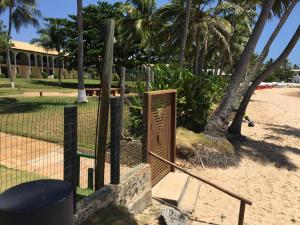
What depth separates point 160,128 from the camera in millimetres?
8008

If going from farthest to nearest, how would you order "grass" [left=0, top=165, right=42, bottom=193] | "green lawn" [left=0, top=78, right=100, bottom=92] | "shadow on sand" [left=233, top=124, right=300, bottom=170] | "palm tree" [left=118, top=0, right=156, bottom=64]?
1. "palm tree" [left=118, top=0, right=156, bottom=64]
2. "green lawn" [left=0, top=78, right=100, bottom=92]
3. "shadow on sand" [left=233, top=124, right=300, bottom=170]
4. "grass" [left=0, top=165, right=42, bottom=193]

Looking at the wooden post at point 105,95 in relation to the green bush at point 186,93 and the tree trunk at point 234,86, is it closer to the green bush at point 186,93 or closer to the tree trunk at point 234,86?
the green bush at point 186,93

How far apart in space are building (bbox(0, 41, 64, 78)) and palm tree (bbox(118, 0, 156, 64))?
938 inches

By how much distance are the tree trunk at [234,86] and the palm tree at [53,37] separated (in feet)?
103

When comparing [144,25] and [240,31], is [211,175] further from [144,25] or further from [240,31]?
[240,31]

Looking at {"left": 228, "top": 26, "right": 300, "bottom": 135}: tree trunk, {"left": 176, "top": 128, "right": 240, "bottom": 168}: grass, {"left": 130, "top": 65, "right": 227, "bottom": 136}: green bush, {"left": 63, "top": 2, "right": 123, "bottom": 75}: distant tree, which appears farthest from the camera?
{"left": 63, "top": 2, "right": 123, "bottom": 75}: distant tree

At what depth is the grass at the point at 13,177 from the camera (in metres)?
6.16

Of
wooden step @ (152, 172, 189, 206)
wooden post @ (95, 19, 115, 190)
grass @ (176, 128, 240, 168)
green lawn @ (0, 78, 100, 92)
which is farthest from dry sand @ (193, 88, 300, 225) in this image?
green lawn @ (0, 78, 100, 92)

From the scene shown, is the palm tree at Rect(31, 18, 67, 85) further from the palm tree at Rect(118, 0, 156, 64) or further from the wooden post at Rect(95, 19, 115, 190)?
the wooden post at Rect(95, 19, 115, 190)

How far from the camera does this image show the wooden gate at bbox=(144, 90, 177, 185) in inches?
282

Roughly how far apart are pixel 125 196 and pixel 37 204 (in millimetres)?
3539

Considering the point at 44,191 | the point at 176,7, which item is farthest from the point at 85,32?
the point at 44,191

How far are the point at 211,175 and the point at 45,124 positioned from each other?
502 cm

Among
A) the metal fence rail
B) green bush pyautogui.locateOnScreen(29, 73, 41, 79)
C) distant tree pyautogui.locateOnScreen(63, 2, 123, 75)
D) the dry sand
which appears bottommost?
the dry sand
